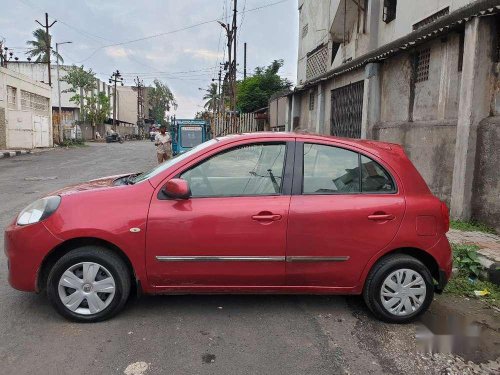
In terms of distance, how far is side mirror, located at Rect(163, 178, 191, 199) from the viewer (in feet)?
11.7

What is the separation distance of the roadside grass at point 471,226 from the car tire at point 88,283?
4938 millimetres

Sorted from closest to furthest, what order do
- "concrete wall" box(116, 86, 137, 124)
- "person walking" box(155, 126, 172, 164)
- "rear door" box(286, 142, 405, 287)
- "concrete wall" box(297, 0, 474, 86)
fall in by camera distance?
1. "rear door" box(286, 142, 405, 287)
2. "concrete wall" box(297, 0, 474, 86)
3. "person walking" box(155, 126, 172, 164)
4. "concrete wall" box(116, 86, 137, 124)

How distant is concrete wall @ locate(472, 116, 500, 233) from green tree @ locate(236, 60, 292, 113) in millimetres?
31316

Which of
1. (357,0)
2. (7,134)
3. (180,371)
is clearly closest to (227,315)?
(180,371)

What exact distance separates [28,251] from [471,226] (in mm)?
5809

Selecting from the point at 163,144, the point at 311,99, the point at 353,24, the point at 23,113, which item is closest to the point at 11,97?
the point at 23,113

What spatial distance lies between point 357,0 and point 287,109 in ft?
18.5

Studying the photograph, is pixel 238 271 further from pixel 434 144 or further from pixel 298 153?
pixel 434 144

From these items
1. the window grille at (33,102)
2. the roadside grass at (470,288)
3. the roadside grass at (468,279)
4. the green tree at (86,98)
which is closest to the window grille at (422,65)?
the roadside grass at (468,279)

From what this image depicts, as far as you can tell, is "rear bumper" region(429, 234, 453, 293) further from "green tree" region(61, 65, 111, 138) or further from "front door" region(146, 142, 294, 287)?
"green tree" region(61, 65, 111, 138)

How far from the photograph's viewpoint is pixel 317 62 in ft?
73.6

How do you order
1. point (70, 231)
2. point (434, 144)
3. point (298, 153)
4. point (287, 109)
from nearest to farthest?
point (70, 231) < point (298, 153) < point (434, 144) < point (287, 109)

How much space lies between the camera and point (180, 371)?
9.86ft

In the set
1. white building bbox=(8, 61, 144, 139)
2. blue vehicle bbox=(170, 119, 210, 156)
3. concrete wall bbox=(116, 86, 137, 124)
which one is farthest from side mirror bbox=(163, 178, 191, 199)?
concrete wall bbox=(116, 86, 137, 124)
